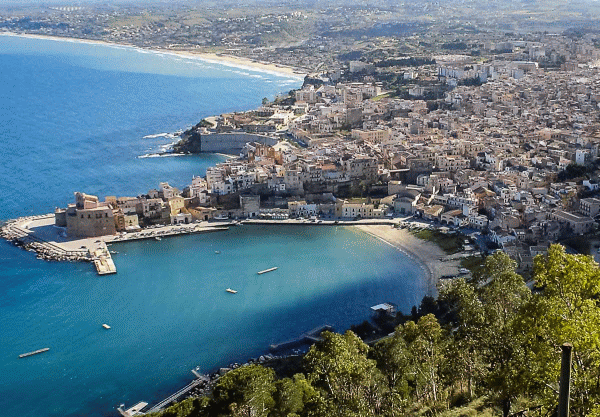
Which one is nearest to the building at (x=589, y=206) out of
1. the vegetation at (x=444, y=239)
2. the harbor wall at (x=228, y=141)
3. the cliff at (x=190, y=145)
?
the vegetation at (x=444, y=239)

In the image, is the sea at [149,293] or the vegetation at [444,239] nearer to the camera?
the sea at [149,293]

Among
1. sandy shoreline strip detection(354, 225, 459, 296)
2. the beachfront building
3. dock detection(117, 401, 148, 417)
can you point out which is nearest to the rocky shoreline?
the beachfront building

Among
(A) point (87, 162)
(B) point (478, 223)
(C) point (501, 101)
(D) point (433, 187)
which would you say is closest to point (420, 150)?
(D) point (433, 187)

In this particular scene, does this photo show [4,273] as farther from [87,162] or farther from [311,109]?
[311,109]

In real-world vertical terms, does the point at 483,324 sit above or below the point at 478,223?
above

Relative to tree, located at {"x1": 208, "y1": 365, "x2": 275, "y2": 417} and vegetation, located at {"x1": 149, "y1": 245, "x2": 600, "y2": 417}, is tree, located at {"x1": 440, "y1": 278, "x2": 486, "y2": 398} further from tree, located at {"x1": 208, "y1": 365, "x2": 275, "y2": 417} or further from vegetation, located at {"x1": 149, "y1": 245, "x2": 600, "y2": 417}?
tree, located at {"x1": 208, "y1": 365, "x2": 275, "y2": 417}

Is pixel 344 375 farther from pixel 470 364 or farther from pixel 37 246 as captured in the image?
pixel 37 246

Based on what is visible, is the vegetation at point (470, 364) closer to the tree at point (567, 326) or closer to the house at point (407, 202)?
the tree at point (567, 326)
